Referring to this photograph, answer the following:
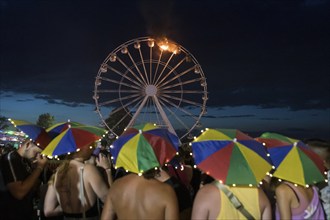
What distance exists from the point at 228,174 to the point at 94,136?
1.92 meters

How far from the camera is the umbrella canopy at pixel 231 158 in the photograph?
2.96 meters

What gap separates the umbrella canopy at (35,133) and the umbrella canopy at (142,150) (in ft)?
4.37

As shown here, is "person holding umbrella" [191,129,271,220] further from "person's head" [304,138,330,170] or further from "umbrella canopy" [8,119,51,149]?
"umbrella canopy" [8,119,51,149]

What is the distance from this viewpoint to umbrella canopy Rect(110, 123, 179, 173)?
3.21m

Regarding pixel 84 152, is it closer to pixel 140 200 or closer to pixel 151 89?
pixel 140 200

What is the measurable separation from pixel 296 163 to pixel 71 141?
2.36 m

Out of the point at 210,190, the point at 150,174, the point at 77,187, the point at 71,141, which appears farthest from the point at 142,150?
the point at 71,141

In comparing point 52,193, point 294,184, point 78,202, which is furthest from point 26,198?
point 294,184

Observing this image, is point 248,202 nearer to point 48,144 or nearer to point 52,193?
point 52,193

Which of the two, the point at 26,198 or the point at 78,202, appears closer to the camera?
the point at 78,202

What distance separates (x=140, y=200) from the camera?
315 centimetres

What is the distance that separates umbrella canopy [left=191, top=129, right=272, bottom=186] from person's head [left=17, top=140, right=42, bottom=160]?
2069mm

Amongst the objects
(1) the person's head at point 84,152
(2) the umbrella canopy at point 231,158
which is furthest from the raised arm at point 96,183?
(2) the umbrella canopy at point 231,158

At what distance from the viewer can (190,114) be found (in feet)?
75.8
